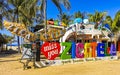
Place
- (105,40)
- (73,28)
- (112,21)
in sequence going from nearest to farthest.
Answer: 1. (73,28)
2. (105,40)
3. (112,21)

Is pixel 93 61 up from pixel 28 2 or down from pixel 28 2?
down

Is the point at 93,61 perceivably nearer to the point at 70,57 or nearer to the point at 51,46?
the point at 70,57

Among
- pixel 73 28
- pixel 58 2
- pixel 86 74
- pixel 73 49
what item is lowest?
pixel 86 74

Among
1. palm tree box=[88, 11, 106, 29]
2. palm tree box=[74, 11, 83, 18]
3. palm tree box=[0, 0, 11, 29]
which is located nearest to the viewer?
palm tree box=[0, 0, 11, 29]

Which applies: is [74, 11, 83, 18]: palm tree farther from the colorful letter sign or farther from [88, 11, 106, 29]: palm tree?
the colorful letter sign

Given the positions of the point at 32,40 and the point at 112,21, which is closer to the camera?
the point at 32,40

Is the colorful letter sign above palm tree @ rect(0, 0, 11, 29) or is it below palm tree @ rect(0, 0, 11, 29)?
below

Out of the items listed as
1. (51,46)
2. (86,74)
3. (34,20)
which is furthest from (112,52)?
(34,20)

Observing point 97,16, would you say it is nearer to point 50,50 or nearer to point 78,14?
point 78,14

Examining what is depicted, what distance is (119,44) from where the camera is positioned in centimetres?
3641

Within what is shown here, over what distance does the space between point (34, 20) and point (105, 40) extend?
22.6 metres

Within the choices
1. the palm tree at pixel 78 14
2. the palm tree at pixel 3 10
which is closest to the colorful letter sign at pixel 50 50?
the palm tree at pixel 3 10

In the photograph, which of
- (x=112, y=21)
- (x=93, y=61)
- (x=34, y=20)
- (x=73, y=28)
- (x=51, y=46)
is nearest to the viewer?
(x=51, y=46)

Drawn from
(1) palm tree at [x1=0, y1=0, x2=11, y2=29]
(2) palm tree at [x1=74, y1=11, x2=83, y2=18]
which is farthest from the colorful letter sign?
(2) palm tree at [x1=74, y1=11, x2=83, y2=18]
